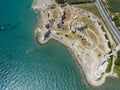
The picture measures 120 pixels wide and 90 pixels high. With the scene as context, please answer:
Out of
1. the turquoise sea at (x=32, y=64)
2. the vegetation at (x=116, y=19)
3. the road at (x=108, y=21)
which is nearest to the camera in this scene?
the turquoise sea at (x=32, y=64)

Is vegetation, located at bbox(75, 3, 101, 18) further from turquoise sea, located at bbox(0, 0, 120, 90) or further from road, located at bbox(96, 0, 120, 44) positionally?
turquoise sea, located at bbox(0, 0, 120, 90)

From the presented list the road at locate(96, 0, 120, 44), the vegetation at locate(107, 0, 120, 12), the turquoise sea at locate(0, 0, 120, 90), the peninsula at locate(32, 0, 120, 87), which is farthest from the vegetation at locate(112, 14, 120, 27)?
the turquoise sea at locate(0, 0, 120, 90)

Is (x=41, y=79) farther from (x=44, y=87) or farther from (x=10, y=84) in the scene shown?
(x=10, y=84)

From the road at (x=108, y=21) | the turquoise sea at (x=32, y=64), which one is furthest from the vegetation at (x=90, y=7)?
the turquoise sea at (x=32, y=64)

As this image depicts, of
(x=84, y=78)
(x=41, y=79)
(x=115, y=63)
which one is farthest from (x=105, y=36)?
(x=41, y=79)

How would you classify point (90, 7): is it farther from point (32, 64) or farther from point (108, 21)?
point (32, 64)

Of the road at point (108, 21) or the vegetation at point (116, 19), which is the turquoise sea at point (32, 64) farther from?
the vegetation at point (116, 19)
